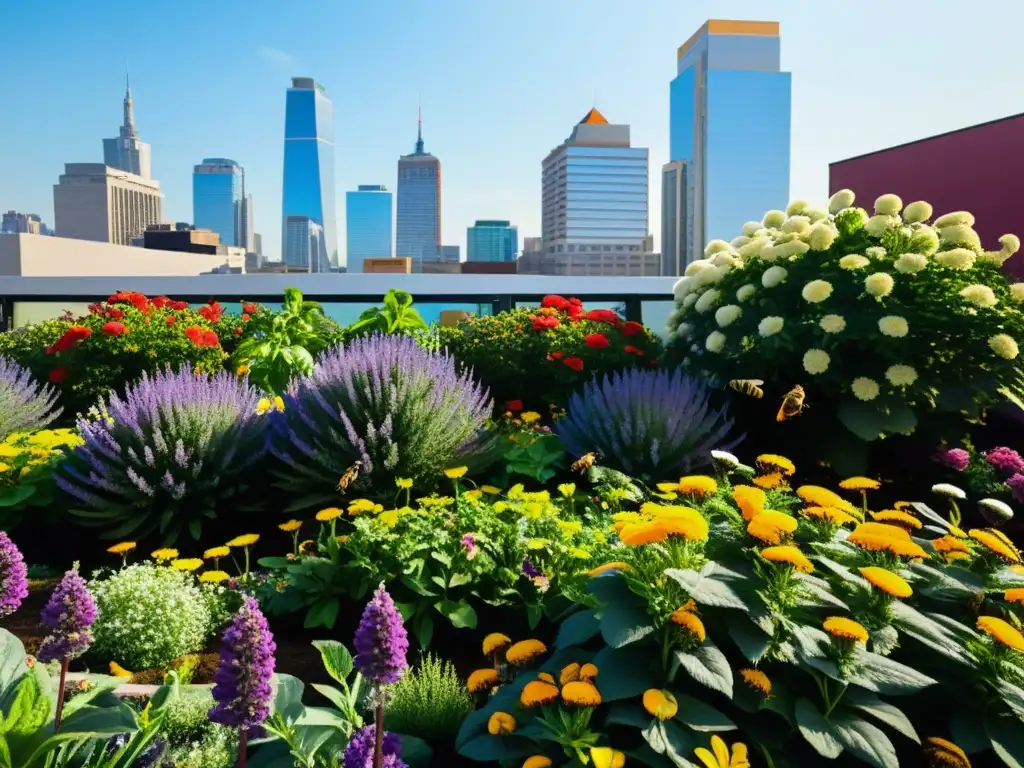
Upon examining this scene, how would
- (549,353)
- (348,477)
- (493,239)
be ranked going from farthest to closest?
(493,239) < (549,353) < (348,477)

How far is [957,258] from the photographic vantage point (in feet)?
12.4

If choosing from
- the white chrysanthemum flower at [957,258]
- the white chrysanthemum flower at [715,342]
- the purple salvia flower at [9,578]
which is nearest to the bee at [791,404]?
the white chrysanthemum flower at [715,342]

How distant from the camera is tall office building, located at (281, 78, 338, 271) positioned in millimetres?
182875

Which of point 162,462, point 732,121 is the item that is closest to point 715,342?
point 162,462

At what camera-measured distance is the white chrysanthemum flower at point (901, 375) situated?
3.52 metres

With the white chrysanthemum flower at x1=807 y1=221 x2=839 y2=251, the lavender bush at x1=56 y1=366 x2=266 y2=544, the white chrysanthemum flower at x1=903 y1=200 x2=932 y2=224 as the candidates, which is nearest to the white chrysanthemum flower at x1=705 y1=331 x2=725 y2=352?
the white chrysanthemum flower at x1=807 y1=221 x2=839 y2=251

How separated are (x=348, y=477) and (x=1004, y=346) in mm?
2790

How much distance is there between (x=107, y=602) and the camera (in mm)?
2420

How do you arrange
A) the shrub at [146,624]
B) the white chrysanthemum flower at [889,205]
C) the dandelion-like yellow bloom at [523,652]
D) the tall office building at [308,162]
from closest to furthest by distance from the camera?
the dandelion-like yellow bloom at [523,652], the shrub at [146,624], the white chrysanthemum flower at [889,205], the tall office building at [308,162]

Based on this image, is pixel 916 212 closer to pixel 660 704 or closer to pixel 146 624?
pixel 660 704

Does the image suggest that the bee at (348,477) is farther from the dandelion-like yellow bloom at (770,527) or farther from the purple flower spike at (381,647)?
the purple flower spike at (381,647)

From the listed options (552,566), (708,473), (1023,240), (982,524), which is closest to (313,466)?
(552,566)

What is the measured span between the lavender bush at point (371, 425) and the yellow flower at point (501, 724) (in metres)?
1.77

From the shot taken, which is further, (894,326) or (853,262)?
(853,262)
